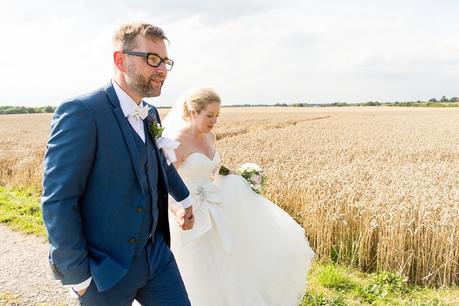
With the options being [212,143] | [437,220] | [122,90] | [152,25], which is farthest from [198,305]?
[437,220]

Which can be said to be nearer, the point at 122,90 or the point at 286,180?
the point at 122,90

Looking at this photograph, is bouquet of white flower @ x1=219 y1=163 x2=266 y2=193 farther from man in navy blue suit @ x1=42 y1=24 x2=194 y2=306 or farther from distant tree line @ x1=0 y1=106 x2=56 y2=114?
distant tree line @ x1=0 y1=106 x2=56 y2=114

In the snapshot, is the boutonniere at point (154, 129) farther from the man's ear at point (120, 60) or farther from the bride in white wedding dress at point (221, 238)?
the bride in white wedding dress at point (221, 238)

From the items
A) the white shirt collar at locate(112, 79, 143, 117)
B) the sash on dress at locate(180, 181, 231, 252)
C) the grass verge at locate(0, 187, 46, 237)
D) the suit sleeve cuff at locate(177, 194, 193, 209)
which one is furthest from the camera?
the grass verge at locate(0, 187, 46, 237)

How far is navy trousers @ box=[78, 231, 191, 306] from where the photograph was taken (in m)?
2.63

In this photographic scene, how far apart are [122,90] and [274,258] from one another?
294 cm

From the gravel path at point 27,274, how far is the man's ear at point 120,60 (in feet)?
11.9

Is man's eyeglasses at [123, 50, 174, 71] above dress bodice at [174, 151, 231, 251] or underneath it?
above

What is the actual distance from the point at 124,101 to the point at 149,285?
4.11ft

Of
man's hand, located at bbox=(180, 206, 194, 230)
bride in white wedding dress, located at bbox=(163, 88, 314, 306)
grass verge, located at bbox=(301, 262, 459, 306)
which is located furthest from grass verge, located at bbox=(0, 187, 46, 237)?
man's hand, located at bbox=(180, 206, 194, 230)

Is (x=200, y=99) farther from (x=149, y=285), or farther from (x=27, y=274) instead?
(x=27, y=274)

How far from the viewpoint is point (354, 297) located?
528 cm

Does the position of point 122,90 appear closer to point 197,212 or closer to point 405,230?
point 197,212

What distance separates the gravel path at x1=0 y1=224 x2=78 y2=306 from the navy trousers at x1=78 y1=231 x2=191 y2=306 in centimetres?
278
